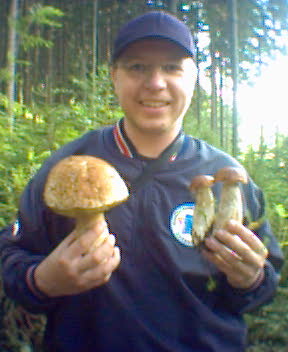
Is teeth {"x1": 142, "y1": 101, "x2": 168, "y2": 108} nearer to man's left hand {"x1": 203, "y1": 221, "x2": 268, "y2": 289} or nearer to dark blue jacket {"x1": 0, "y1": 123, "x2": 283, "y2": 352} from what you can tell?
dark blue jacket {"x1": 0, "y1": 123, "x2": 283, "y2": 352}

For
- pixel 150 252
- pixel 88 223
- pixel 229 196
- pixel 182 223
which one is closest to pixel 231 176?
pixel 229 196

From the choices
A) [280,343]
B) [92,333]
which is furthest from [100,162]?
[280,343]

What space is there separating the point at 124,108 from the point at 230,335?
133 centimetres

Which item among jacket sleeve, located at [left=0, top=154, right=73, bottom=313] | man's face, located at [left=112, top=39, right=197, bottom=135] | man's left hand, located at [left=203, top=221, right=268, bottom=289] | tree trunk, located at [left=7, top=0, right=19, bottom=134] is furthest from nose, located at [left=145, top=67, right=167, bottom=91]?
tree trunk, located at [left=7, top=0, right=19, bottom=134]

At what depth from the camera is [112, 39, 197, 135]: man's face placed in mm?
1802

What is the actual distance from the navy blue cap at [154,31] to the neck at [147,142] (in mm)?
433

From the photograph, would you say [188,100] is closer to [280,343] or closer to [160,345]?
[160,345]

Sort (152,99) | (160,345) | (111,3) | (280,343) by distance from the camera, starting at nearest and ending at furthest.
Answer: (160,345)
(152,99)
(280,343)
(111,3)

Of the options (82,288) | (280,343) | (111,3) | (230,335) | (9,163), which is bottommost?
(280,343)

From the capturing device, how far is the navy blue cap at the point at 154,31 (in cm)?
179

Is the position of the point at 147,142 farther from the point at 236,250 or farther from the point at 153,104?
the point at 236,250

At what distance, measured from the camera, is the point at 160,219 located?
1763 millimetres

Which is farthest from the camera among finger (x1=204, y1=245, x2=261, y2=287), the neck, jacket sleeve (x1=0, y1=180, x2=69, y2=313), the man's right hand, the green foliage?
the green foliage

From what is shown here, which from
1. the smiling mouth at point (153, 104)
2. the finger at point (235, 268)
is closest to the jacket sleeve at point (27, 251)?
the smiling mouth at point (153, 104)
